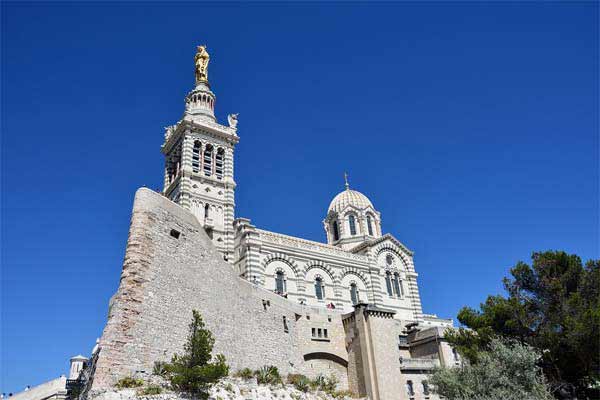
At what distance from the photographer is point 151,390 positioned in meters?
15.7

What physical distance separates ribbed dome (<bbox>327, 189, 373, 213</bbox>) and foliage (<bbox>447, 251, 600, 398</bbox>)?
70.6 feet

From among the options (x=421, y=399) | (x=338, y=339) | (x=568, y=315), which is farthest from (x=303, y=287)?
(x=568, y=315)

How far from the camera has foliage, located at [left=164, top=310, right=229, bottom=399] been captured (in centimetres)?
1670

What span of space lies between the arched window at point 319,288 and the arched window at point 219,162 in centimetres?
1192

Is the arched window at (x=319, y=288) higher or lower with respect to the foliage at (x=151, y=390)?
higher

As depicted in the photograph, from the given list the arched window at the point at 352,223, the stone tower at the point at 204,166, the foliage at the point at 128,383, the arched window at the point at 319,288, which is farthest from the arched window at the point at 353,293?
the foliage at the point at 128,383

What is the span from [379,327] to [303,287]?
10421 mm

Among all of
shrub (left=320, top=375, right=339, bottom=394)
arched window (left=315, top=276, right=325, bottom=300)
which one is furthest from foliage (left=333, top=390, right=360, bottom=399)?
arched window (left=315, top=276, right=325, bottom=300)

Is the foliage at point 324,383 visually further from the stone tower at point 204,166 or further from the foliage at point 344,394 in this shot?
the stone tower at point 204,166

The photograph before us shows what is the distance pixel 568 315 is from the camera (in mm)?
24094

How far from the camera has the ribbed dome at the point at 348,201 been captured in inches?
1927

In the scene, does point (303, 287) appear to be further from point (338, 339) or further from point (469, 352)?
point (469, 352)

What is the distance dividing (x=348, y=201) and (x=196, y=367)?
33.8m

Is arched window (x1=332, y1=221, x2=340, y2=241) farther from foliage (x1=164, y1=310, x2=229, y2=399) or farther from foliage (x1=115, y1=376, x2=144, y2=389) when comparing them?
foliage (x1=115, y1=376, x2=144, y2=389)
